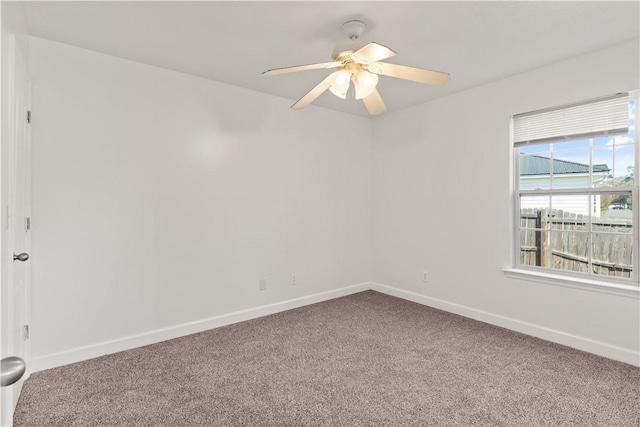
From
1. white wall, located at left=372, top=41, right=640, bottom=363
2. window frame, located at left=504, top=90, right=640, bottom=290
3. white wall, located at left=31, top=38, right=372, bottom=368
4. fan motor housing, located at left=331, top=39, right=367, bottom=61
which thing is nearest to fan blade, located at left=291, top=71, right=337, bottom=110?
fan motor housing, located at left=331, top=39, right=367, bottom=61

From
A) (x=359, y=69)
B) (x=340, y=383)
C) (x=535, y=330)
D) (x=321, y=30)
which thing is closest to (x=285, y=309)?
(x=340, y=383)

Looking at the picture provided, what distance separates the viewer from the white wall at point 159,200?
2568mm

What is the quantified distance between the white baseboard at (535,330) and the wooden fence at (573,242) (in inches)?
23.1

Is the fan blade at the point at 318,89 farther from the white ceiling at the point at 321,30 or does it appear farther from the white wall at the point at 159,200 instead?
the white wall at the point at 159,200

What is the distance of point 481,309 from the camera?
355 cm

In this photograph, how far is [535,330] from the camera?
3113mm

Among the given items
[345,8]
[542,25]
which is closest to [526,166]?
[542,25]

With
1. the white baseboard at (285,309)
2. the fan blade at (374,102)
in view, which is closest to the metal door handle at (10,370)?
the fan blade at (374,102)

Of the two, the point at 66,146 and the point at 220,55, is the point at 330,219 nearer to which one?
the point at 220,55

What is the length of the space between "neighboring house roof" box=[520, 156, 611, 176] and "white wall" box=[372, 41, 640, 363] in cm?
19

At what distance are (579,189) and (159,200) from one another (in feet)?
12.3

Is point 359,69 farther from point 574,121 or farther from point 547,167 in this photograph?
point 547,167

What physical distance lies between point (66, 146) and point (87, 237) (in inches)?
28.4

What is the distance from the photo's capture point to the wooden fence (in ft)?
9.14
